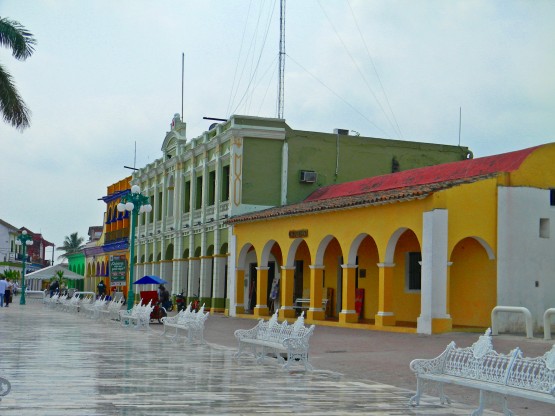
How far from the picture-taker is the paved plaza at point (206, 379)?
8.80m

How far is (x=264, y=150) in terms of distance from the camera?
35.0 metres

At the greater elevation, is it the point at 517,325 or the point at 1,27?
the point at 1,27

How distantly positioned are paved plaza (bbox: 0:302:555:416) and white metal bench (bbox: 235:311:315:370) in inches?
11.4

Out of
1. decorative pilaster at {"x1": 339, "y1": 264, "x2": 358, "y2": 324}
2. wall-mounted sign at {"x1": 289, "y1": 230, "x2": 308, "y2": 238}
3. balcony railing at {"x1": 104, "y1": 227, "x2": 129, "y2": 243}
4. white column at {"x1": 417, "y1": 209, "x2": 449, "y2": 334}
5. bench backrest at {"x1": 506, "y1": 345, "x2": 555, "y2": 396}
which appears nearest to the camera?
bench backrest at {"x1": 506, "y1": 345, "x2": 555, "y2": 396}

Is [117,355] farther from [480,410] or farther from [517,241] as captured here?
[517,241]

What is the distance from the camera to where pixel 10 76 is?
2714cm

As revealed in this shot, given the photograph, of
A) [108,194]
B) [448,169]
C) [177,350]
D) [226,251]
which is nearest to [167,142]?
[226,251]

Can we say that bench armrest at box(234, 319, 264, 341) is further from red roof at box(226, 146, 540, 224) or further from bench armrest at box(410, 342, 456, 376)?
red roof at box(226, 146, 540, 224)

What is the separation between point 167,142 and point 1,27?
19846 millimetres

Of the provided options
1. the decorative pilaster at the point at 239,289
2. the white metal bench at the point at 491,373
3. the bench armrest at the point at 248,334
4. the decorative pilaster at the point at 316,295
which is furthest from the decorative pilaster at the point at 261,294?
the white metal bench at the point at 491,373

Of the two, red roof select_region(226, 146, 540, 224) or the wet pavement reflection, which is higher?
red roof select_region(226, 146, 540, 224)

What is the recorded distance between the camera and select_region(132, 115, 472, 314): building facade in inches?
1372

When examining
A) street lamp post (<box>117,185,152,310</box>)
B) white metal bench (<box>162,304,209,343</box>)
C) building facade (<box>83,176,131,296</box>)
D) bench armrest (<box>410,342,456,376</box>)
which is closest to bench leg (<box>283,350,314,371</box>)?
bench armrest (<box>410,342,456,376</box>)

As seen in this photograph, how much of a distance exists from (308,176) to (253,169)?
2.42 meters
